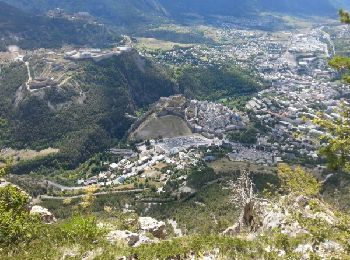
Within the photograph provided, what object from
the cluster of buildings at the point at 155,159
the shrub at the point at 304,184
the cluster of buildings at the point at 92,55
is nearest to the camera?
the shrub at the point at 304,184

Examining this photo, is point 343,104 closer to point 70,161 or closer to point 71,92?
point 70,161

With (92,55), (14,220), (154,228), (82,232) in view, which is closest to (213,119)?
(92,55)

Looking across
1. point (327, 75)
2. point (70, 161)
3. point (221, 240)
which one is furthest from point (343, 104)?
point (327, 75)

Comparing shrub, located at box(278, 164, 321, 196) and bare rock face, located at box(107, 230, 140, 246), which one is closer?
shrub, located at box(278, 164, 321, 196)

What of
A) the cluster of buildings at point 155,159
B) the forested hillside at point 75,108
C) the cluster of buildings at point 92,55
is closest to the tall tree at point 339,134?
the cluster of buildings at point 155,159

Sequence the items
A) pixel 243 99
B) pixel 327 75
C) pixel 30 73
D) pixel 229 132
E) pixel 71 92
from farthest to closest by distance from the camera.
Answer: pixel 327 75 < pixel 243 99 < pixel 30 73 < pixel 71 92 < pixel 229 132

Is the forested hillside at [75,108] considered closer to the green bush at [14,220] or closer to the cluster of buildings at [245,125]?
the cluster of buildings at [245,125]

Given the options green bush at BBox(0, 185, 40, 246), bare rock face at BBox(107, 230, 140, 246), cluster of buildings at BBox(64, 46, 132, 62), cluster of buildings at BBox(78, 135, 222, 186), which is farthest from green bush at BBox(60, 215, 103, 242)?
cluster of buildings at BBox(64, 46, 132, 62)

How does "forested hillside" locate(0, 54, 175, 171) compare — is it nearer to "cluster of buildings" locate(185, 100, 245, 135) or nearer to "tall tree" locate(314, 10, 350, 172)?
"cluster of buildings" locate(185, 100, 245, 135)
